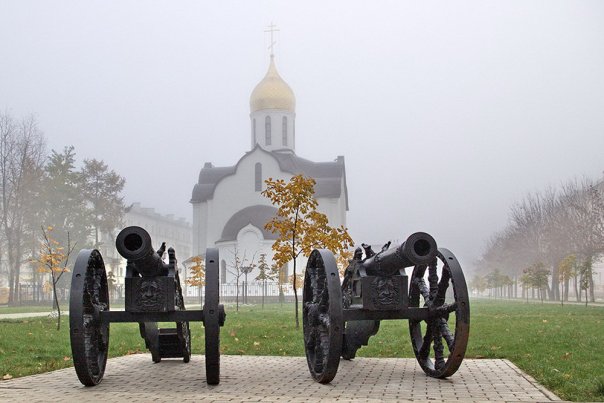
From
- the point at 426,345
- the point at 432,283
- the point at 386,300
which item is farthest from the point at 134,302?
the point at 426,345

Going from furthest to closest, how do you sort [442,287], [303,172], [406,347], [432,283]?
[303,172]
[406,347]
[432,283]
[442,287]

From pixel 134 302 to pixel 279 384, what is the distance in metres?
1.75

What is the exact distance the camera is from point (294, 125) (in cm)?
6894

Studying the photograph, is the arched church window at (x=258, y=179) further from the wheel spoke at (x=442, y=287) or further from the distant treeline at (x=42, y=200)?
the wheel spoke at (x=442, y=287)

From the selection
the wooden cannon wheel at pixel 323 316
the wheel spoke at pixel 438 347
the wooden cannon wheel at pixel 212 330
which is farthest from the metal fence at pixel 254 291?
the wooden cannon wheel at pixel 212 330

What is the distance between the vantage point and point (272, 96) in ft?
221

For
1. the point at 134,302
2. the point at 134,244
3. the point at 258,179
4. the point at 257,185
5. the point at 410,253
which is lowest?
the point at 134,302

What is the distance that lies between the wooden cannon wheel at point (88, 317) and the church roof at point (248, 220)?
48.9m

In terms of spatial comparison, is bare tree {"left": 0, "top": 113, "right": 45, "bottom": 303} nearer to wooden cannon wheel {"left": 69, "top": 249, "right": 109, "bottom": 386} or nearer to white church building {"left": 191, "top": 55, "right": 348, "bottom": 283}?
white church building {"left": 191, "top": 55, "right": 348, "bottom": 283}

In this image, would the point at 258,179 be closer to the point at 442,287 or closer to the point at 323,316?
the point at 442,287

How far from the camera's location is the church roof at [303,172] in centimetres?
6312

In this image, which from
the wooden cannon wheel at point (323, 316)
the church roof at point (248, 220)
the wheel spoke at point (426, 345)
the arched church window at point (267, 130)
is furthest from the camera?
the arched church window at point (267, 130)

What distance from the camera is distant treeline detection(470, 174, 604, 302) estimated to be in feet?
134

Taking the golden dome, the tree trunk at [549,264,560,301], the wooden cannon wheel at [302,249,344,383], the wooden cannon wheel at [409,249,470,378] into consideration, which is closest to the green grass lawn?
the wooden cannon wheel at [409,249,470,378]
